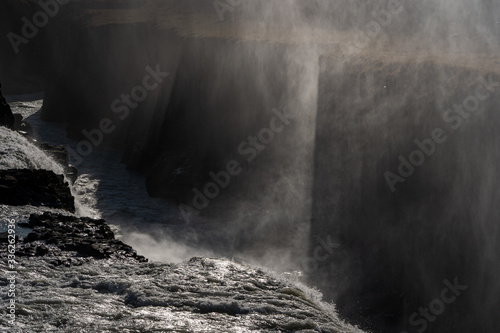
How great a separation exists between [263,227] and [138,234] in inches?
174

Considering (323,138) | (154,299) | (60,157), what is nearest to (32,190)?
(154,299)

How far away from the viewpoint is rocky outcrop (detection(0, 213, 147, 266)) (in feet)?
38.4

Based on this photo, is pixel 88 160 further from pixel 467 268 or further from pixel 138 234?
pixel 467 268

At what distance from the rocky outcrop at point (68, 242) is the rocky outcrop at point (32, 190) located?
4.60 ft

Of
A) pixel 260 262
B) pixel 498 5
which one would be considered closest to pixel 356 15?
pixel 498 5

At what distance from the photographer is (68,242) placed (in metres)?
12.3

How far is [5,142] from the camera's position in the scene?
760 inches

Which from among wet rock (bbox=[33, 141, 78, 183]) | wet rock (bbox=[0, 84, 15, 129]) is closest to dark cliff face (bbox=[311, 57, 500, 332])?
wet rock (bbox=[33, 141, 78, 183])

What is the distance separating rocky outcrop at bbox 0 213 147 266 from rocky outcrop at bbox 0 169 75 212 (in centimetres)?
140

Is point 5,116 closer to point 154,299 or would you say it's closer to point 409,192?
point 409,192

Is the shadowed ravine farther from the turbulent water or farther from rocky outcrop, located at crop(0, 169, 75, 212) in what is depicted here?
the turbulent water

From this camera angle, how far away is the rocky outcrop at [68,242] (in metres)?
11.7

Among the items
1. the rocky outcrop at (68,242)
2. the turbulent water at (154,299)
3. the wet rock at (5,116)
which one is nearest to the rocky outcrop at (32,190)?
the turbulent water at (154,299)

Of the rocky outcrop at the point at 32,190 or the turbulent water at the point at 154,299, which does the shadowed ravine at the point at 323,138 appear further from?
the turbulent water at the point at 154,299
